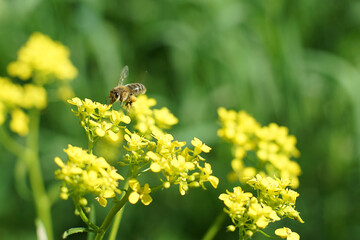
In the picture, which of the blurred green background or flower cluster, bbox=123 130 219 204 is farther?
the blurred green background

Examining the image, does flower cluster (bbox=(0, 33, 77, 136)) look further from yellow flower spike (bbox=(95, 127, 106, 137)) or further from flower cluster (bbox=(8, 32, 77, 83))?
yellow flower spike (bbox=(95, 127, 106, 137))

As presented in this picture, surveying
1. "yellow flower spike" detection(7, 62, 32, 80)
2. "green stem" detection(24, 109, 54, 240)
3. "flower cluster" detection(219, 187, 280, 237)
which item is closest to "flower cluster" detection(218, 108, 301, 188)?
"flower cluster" detection(219, 187, 280, 237)

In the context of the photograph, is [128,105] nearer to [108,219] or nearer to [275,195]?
[108,219]

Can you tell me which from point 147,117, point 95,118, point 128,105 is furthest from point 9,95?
point 95,118

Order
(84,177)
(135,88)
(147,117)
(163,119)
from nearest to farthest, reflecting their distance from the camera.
Answer: (84,177) < (147,117) < (163,119) < (135,88)

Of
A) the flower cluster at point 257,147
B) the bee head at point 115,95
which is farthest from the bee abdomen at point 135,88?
the flower cluster at point 257,147

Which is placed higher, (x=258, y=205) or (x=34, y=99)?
(x=34, y=99)

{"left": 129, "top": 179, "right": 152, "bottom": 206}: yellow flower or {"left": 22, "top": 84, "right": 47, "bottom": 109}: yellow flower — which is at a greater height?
{"left": 22, "top": 84, "right": 47, "bottom": 109}: yellow flower
